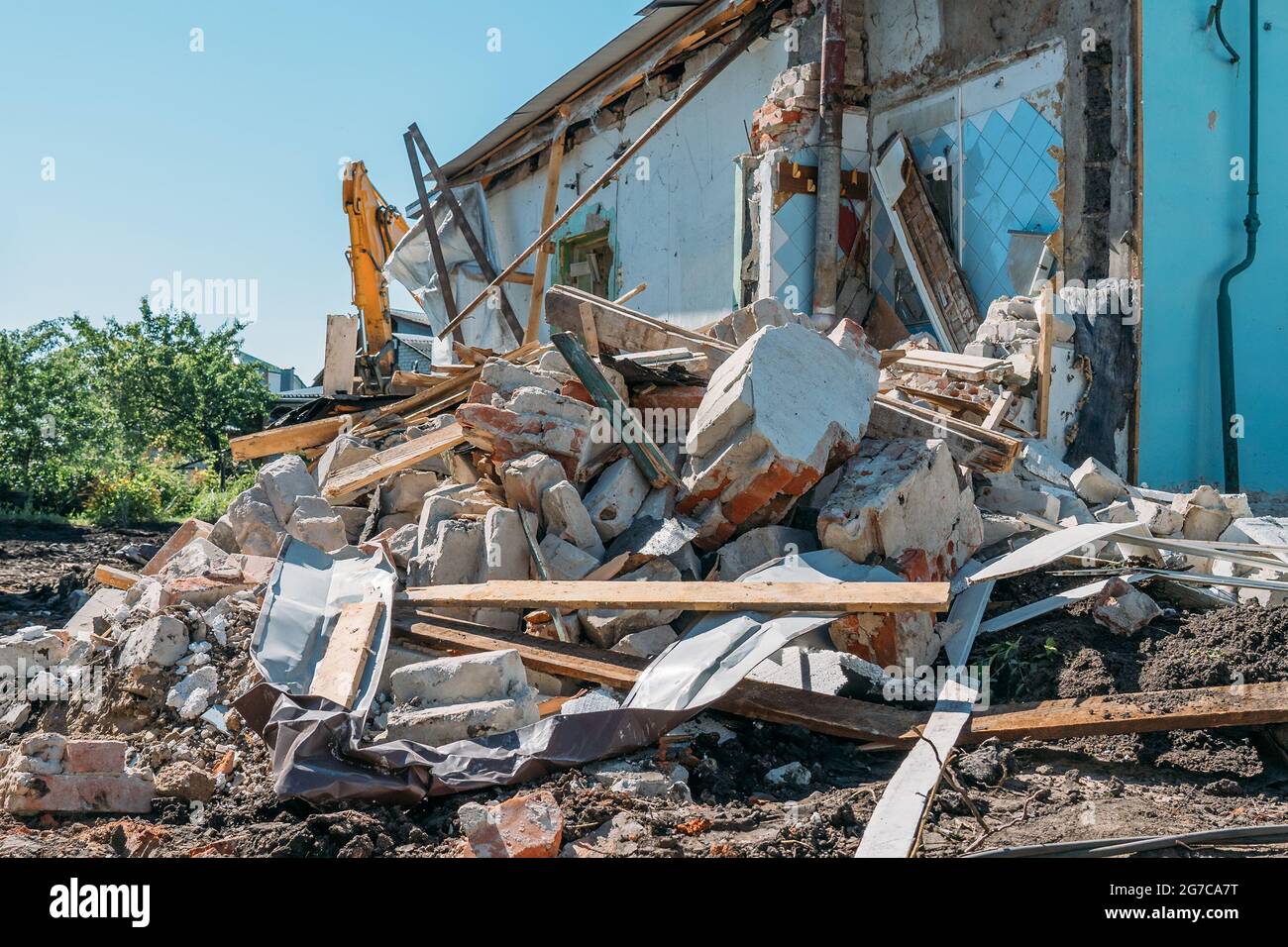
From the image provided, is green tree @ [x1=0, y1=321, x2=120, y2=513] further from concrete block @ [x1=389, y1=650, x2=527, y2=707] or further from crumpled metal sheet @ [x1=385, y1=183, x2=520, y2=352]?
concrete block @ [x1=389, y1=650, x2=527, y2=707]

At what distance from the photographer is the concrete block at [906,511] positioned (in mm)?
4793

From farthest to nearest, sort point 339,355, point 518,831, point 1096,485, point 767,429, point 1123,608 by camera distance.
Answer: point 339,355 → point 1096,485 → point 767,429 → point 1123,608 → point 518,831

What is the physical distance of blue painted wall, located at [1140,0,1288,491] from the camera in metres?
7.09

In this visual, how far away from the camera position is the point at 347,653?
4250mm

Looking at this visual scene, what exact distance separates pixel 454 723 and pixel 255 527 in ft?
8.76

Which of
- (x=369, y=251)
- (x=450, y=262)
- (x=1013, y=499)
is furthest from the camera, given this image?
(x=450, y=262)

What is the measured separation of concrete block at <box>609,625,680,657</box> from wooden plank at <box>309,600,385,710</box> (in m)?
1.03

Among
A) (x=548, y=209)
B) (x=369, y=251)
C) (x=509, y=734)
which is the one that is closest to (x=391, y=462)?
(x=509, y=734)

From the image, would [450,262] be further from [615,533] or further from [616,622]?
[616,622]

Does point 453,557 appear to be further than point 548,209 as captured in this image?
No

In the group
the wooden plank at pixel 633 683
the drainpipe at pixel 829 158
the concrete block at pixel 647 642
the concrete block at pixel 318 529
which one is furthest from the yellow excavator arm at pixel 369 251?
the concrete block at pixel 647 642

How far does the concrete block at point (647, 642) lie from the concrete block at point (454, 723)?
75 cm

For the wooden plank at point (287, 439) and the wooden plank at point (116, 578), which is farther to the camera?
the wooden plank at point (287, 439)

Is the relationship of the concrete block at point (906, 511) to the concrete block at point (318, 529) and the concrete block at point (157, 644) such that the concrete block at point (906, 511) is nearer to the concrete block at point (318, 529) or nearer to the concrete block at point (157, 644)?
the concrete block at point (318, 529)
